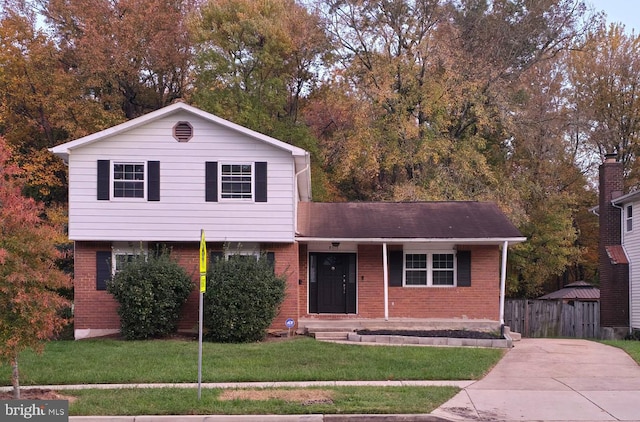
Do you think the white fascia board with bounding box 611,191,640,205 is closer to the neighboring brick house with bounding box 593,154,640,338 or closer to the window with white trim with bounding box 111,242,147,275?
the neighboring brick house with bounding box 593,154,640,338

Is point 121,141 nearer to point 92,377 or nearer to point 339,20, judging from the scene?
point 92,377

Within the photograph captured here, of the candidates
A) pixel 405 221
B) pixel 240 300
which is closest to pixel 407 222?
pixel 405 221

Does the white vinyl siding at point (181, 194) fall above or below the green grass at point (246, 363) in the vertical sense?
above

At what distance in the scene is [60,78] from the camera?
30.2 metres

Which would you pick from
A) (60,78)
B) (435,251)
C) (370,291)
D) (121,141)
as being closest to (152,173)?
(121,141)

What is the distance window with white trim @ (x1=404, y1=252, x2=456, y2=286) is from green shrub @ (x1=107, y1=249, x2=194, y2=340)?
7255 mm

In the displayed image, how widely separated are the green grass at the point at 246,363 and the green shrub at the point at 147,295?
35.2 inches

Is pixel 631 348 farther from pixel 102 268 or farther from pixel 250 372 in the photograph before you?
pixel 102 268

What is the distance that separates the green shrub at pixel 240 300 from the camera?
1708 cm

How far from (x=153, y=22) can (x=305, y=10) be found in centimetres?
788

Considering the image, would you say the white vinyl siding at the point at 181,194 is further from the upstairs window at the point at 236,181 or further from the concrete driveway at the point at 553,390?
the concrete driveway at the point at 553,390

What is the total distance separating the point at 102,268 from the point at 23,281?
9.02 m

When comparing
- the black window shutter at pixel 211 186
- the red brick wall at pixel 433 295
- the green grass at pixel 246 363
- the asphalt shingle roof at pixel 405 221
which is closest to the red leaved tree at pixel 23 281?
the green grass at pixel 246 363

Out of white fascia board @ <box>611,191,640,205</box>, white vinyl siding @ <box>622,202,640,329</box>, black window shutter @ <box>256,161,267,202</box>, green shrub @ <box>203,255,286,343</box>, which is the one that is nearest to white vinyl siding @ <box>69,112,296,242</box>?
black window shutter @ <box>256,161,267,202</box>
